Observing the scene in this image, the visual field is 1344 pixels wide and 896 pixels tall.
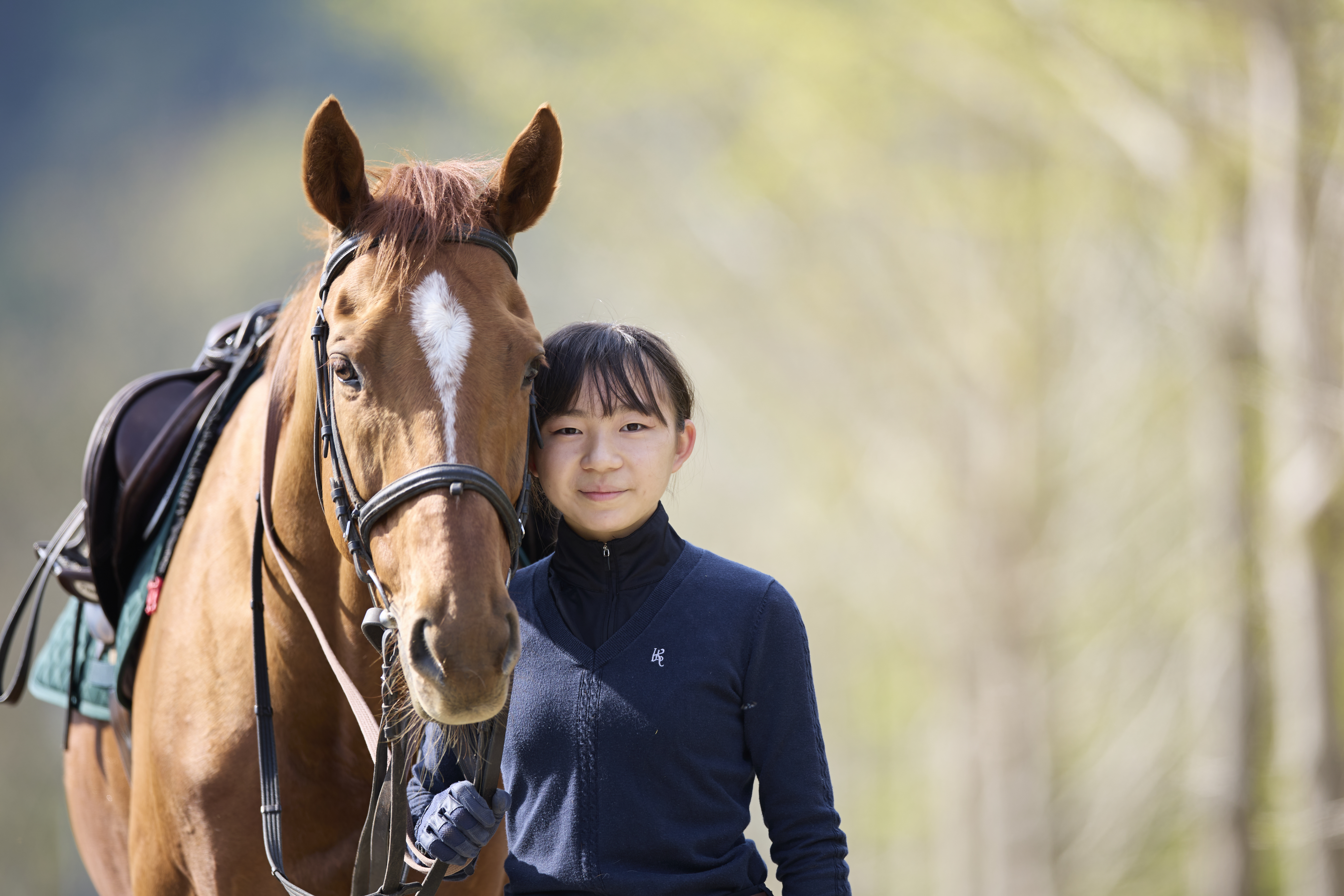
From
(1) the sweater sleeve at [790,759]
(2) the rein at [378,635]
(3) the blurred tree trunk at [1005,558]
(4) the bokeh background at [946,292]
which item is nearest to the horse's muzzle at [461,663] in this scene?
(2) the rein at [378,635]

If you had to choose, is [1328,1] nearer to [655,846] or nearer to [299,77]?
[655,846]

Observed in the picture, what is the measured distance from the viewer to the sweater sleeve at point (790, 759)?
5.91ft

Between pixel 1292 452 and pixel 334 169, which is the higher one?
pixel 1292 452

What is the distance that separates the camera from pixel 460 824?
184cm

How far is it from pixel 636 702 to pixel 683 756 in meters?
0.11

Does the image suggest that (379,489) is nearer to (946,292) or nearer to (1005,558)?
(946,292)

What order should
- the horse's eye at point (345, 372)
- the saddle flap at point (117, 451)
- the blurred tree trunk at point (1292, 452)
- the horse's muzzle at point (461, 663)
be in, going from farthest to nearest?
the blurred tree trunk at point (1292, 452) → the saddle flap at point (117, 451) → the horse's eye at point (345, 372) → the horse's muzzle at point (461, 663)

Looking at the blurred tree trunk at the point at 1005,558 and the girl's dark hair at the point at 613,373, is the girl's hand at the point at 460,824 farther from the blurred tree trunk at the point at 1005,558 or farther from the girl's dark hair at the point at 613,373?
the blurred tree trunk at the point at 1005,558

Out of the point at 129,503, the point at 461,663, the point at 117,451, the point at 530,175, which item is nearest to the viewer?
the point at 461,663

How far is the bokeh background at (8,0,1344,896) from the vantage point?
7004 millimetres

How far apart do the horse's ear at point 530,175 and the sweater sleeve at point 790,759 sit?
84cm

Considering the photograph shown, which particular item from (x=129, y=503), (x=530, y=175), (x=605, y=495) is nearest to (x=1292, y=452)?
(x=530, y=175)

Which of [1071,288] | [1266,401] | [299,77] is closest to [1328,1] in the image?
[1266,401]

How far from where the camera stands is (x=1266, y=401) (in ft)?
22.9
